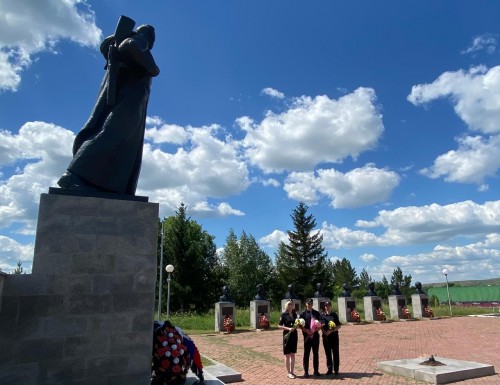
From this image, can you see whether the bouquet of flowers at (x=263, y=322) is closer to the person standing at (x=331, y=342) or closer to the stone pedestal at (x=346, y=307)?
the stone pedestal at (x=346, y=307)

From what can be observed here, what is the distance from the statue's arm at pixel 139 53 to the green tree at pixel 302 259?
121 ft

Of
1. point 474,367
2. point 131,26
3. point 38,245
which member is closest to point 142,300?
point 38,245

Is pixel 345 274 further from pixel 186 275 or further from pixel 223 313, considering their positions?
pixel 223 313

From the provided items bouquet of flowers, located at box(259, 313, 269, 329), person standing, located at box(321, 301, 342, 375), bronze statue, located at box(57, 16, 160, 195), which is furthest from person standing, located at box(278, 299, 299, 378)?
bouquet of flowers, located at box(259, 313, 269, 329)

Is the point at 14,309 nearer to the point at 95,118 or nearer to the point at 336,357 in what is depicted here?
the point at 95,118

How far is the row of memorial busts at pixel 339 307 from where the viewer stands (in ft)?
60.1

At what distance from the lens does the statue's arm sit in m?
5.75

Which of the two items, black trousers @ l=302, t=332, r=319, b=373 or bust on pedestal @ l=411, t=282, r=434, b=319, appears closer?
black trousers @ l=302, t=332, r=319, b=373

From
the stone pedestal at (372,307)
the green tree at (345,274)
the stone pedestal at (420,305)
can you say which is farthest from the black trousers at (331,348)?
the green tree at (345,274)

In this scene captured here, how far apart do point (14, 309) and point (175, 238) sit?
33.9 meters

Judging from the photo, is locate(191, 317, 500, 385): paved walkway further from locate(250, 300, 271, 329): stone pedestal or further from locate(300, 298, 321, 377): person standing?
locate(250, 300, 271, 329): stone pedestal

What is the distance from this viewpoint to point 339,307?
22375 millimetres

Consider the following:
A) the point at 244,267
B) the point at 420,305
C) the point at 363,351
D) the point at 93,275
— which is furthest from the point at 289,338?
the point at 244,267

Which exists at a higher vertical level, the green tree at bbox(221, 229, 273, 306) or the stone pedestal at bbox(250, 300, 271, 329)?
the green tree at bbox(221, 229, 273, 306)
